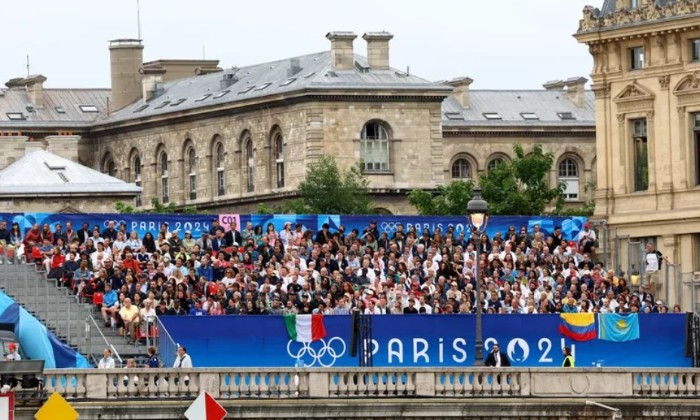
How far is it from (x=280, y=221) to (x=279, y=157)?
6524 centimetres

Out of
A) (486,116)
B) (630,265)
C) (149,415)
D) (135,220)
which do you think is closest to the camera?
(149,415)

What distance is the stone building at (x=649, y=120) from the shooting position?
93062 mm

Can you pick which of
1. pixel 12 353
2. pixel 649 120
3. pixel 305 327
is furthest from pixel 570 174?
pixel 12 353

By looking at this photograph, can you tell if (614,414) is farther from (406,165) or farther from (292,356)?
(406,165)

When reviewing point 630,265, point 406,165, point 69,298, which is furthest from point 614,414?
point 406,165

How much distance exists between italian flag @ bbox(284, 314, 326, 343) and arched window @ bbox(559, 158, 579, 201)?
87994mm

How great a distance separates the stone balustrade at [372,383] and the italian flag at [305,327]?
6.03m

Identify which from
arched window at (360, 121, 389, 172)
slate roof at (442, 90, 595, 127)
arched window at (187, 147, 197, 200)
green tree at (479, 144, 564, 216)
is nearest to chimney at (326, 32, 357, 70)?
arched window at (360, 121, 389, 172)

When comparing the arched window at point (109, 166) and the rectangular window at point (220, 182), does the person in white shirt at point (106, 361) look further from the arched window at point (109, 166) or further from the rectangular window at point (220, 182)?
the arched window at point (109, 166)

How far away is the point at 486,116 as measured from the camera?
16562 cm

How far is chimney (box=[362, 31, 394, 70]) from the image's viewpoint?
148375 millimetres

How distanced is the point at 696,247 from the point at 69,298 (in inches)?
918

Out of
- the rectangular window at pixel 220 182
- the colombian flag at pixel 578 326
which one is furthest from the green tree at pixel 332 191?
the colombian flag at pixel 578 326

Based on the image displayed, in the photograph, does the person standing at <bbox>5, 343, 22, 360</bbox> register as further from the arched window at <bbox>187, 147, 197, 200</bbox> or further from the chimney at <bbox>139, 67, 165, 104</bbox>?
the chimney at <bbox>139, 67, 165, 104</bbox>
